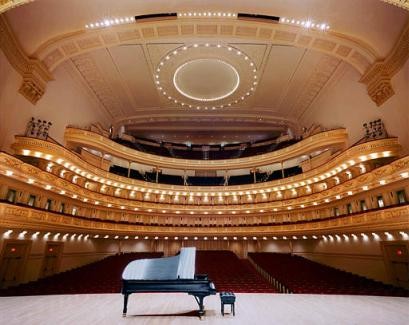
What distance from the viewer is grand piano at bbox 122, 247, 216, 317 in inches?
235

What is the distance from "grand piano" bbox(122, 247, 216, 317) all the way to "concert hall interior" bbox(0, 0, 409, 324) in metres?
0.04

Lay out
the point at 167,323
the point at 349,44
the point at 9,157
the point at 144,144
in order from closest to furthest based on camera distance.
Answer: the point at 167,323 < the point at 9,157 < the point at 349,44 < the point at 144,144

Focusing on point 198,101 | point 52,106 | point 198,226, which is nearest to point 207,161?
point 198,101

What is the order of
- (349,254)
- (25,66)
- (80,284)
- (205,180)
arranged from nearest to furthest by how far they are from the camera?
(80,284)
(25,66)
(349,254)
(205,180)

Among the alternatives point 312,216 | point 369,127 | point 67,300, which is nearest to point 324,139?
point 369,127

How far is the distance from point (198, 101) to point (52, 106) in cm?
1221

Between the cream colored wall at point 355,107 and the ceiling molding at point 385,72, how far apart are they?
0.89 feet

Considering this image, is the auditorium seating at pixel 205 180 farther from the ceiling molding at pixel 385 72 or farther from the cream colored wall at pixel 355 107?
the ceiling molding at pixel 385 72

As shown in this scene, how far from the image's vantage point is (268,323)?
549cm

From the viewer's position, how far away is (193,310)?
6.71 m

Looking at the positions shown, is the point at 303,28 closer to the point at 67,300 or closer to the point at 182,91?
the point at 182,91

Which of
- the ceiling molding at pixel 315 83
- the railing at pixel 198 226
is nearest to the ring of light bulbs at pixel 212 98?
the ceiling molding at pixel 315 83

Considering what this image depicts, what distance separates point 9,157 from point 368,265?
1929 centimetres

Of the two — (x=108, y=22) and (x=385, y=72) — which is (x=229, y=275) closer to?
(x=385, y=72)
